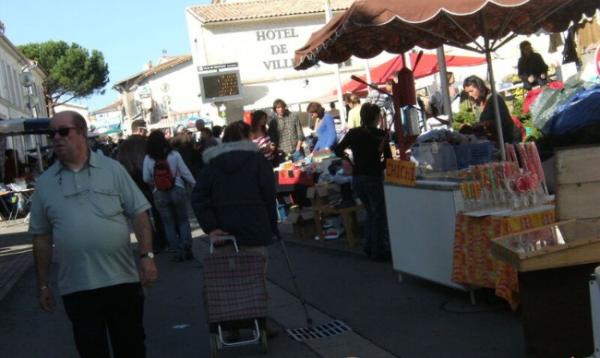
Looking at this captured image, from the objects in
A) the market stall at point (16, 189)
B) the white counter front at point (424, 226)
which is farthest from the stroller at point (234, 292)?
the market stall at point (16, 189)

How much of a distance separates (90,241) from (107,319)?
0.47 m

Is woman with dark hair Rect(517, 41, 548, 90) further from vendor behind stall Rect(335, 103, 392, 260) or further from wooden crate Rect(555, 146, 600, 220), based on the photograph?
wooden crate Rect(555, 146, 600, 220)

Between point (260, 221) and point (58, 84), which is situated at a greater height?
point (58, 84)

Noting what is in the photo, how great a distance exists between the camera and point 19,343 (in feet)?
24.5

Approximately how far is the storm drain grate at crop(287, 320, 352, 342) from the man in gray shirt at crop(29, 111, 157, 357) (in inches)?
89.6

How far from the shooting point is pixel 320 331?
22.2 feet

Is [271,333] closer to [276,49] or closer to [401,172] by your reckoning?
[401,172]

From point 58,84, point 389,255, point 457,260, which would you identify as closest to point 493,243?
point 457,260

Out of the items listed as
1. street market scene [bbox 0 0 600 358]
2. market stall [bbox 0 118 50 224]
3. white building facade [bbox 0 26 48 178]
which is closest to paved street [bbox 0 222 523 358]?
street market scene [bbox 0 0 600 358]

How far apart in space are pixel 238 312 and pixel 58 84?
81.4 meters

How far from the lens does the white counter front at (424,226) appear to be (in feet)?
22.6

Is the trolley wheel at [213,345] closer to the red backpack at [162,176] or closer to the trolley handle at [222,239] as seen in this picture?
the trolley handle at [222,239]

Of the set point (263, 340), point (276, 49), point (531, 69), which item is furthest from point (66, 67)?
point (263, 340)

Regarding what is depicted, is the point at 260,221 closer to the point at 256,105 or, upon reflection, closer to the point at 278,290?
the point at 278,290
